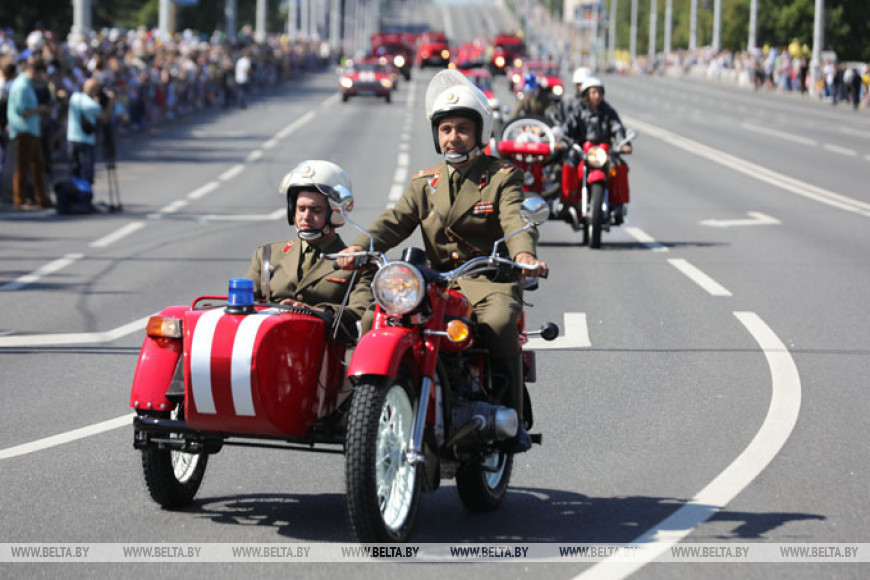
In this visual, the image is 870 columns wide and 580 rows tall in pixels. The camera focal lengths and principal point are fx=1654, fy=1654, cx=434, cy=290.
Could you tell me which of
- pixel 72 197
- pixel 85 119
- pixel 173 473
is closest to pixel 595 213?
pixel 72 197

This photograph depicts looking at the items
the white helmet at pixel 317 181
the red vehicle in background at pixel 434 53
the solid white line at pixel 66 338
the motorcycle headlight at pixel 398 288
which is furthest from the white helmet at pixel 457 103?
the red vehicle in background at pixel 434 53

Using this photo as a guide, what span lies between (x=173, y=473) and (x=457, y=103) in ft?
6.32

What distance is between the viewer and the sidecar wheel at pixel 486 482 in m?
6.79

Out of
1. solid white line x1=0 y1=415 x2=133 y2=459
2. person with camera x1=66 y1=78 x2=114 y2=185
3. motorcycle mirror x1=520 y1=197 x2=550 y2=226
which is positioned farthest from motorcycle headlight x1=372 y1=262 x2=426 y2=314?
person with camera x1=66 y1=78 x2=114 y2=185

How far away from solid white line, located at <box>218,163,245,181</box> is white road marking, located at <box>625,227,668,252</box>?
1039cm

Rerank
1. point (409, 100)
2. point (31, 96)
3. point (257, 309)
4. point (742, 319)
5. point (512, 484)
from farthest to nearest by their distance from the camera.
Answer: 1. point (409, 100)
2. point (31, 96)
3. point (742, 319)
4. point (512, 484)
5. point (257, 309)

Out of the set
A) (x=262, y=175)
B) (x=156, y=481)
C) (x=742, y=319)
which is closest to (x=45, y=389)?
(x=156, y=481)

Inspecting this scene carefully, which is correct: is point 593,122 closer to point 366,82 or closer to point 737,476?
point 737,476

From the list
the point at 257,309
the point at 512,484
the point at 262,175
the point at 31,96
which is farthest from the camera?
the point at 262,175

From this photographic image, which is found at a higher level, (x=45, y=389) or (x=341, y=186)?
(x=341, y=186)

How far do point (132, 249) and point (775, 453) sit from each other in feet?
36.9

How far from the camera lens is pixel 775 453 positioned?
8188 millimetres

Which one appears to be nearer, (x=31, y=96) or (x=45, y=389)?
(x=45, y=389)

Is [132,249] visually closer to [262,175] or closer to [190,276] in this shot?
[190,276]
